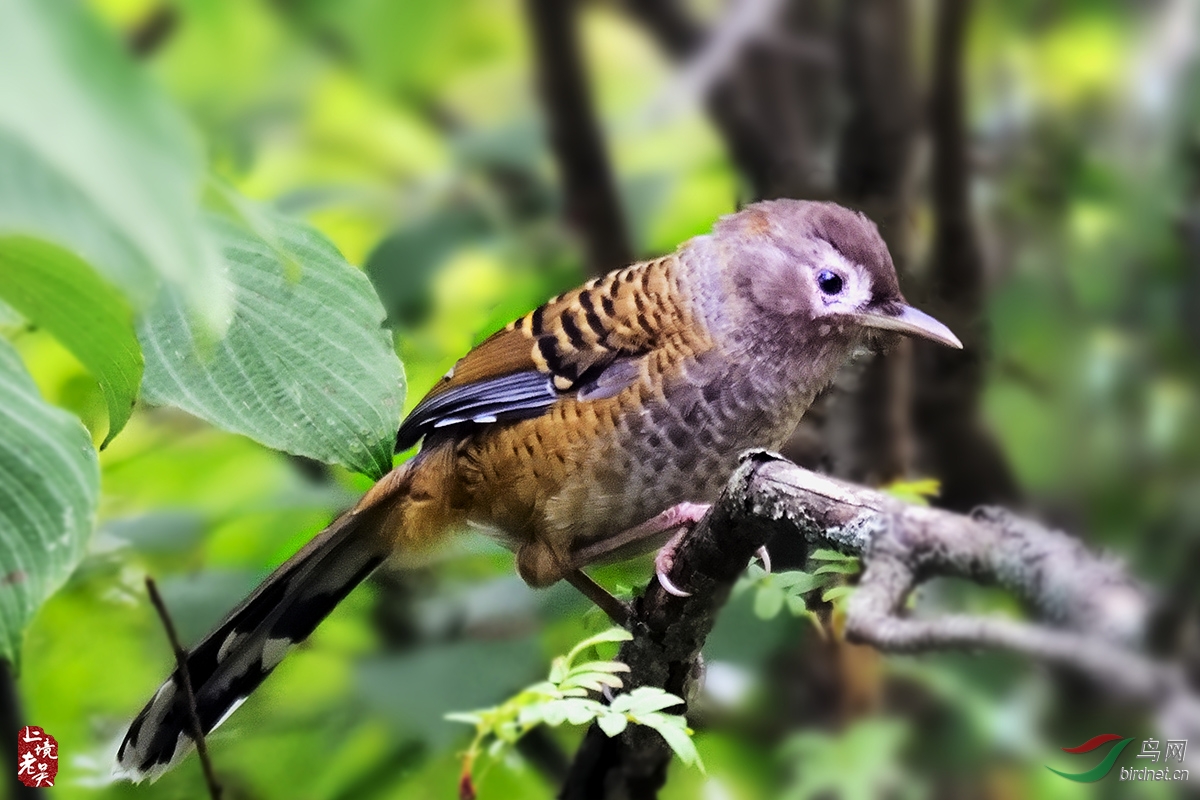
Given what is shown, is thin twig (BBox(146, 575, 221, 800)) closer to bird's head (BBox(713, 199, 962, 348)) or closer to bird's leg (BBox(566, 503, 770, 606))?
bird's leg (BBox(566, 503, 770, 606))

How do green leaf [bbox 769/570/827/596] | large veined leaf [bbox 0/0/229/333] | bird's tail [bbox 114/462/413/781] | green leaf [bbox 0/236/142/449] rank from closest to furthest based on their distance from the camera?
large veined leaf [bbox 0/0/229/333] < green leaf [bbox 0/236/142/449] < green leaf [bbox 769/570/827/596] < bird's tail [bbox 114/462/413/781]

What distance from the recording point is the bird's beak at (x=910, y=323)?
67 centimetres

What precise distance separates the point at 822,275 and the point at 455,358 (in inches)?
11.2

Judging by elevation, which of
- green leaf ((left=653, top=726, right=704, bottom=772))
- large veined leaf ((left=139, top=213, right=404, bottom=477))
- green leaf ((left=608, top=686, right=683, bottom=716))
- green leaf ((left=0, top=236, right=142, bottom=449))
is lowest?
green leaf ((left=653, top=726, right=704, bottom=772))

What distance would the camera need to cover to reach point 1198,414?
1.13 m

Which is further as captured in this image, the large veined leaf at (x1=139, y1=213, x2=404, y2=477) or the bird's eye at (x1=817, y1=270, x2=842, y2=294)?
the bird's eye at (x1=817, y1=270, x2=842, y2=294)

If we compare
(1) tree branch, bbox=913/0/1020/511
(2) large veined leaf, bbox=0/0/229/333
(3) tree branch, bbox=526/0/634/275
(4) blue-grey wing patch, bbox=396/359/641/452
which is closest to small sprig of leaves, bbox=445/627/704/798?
(4) blue-grey wing patch, bbox=396/359/641/452

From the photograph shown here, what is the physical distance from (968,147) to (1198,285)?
0.87 ft

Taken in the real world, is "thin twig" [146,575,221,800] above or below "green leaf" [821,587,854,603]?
below

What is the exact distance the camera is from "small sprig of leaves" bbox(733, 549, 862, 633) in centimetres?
57

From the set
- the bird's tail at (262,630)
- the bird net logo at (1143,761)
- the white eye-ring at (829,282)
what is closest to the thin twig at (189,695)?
the bird's tail at (262,630)

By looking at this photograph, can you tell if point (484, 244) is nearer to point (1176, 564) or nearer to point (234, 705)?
point (234, 705)

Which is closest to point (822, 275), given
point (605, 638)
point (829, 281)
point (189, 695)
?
point (829, 281)

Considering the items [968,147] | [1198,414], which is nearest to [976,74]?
[968,147]
